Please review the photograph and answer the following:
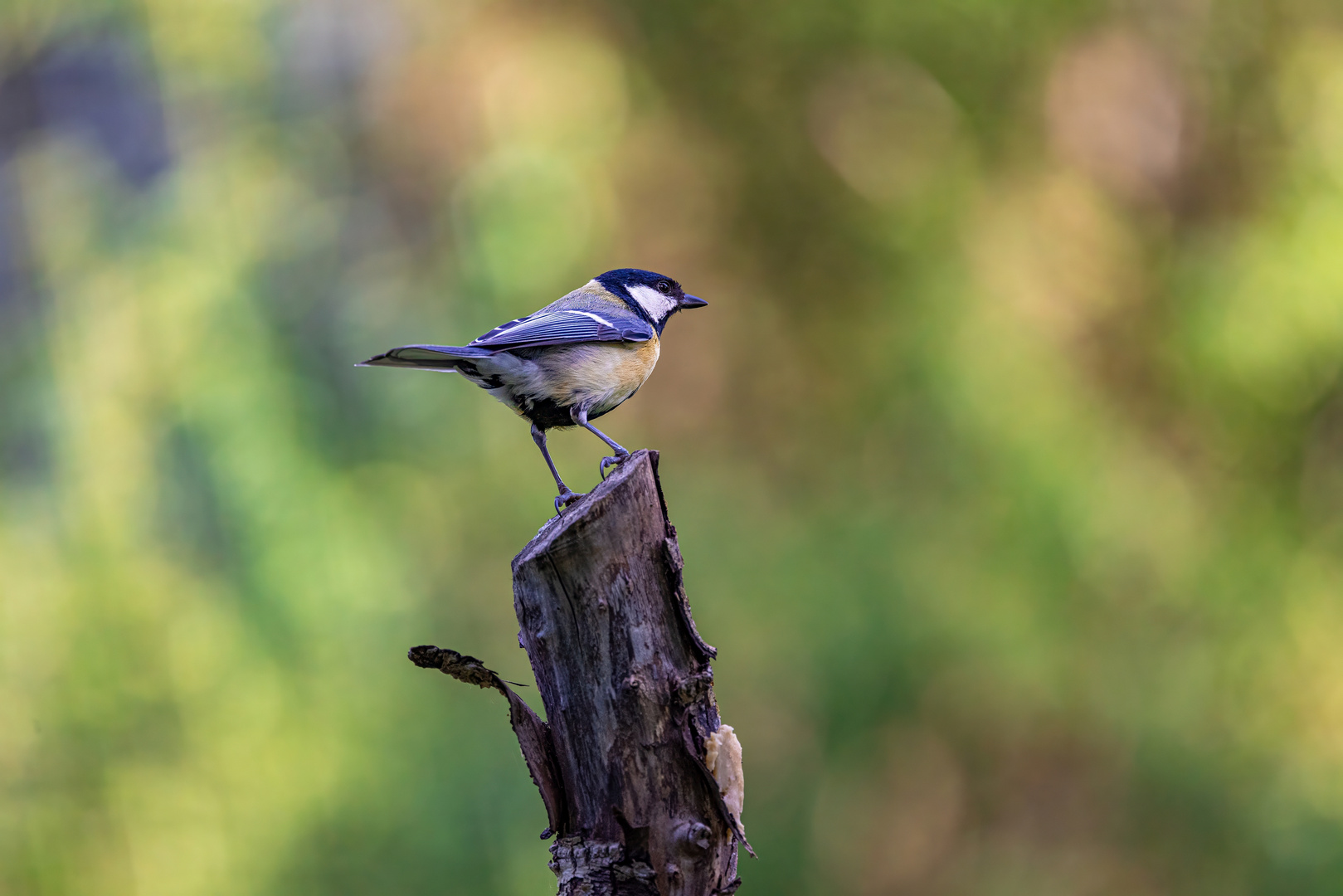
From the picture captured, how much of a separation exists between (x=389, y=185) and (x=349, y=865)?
2.65 meters

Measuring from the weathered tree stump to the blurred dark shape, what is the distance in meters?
3.21

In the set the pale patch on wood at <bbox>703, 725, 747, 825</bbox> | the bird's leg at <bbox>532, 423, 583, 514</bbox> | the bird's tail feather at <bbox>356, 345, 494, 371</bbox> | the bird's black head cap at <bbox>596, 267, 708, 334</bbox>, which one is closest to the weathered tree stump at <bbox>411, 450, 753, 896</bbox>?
the pale patch on wood at <bbox>703, 725, 747, 825</bbox>

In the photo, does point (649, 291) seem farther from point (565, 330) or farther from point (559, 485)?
point (559, 485)

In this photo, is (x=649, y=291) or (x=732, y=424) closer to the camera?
(x=649, y=291)

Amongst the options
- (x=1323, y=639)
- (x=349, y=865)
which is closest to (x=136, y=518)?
(x=349, y=865)

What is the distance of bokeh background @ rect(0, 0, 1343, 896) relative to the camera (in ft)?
11.4

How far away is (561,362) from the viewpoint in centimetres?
209

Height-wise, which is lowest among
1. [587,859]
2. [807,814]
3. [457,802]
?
[587,859]

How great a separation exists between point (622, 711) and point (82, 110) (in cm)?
390

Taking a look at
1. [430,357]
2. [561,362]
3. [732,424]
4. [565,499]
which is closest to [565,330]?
[561,362]

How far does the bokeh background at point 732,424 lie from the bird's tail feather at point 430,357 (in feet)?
5.40

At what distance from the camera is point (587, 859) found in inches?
59.9

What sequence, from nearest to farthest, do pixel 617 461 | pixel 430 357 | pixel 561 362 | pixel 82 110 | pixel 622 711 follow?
pixel 622 711 → pixel 617 461 → pixel 430 357 → pixel 561 362 → pixel 82 110

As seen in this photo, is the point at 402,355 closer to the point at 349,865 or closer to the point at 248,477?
the point at 248,477
